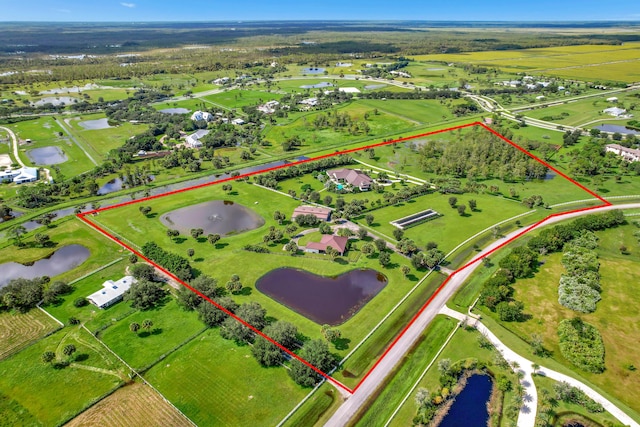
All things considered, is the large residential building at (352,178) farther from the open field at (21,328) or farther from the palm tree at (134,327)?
the open field at (21,328)

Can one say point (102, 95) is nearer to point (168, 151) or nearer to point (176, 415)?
point (168, 151)

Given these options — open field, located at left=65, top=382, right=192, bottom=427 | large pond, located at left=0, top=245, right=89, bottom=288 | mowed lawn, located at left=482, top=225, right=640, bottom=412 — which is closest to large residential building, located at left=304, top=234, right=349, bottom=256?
mowed lawn, located at left=482, top=225, right=640, bottom=412

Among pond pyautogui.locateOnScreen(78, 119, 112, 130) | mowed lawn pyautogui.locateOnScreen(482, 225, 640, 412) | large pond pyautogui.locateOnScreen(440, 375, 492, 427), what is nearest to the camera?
large pond pyautogui.locateOnScreen(440, 375, 492, 427)

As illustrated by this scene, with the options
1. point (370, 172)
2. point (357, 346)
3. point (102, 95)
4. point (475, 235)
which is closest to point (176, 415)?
point (357, 346)

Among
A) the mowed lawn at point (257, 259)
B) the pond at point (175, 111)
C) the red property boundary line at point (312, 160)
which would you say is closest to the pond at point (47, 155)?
the red property boundary line at point (312, 160)

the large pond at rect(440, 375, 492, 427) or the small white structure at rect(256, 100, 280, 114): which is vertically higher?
the small white structure at rect(256, 100, 280, 114)

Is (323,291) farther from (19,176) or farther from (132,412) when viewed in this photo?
(19,176)

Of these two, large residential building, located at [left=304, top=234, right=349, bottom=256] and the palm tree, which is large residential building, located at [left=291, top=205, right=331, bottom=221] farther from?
the palm tree
